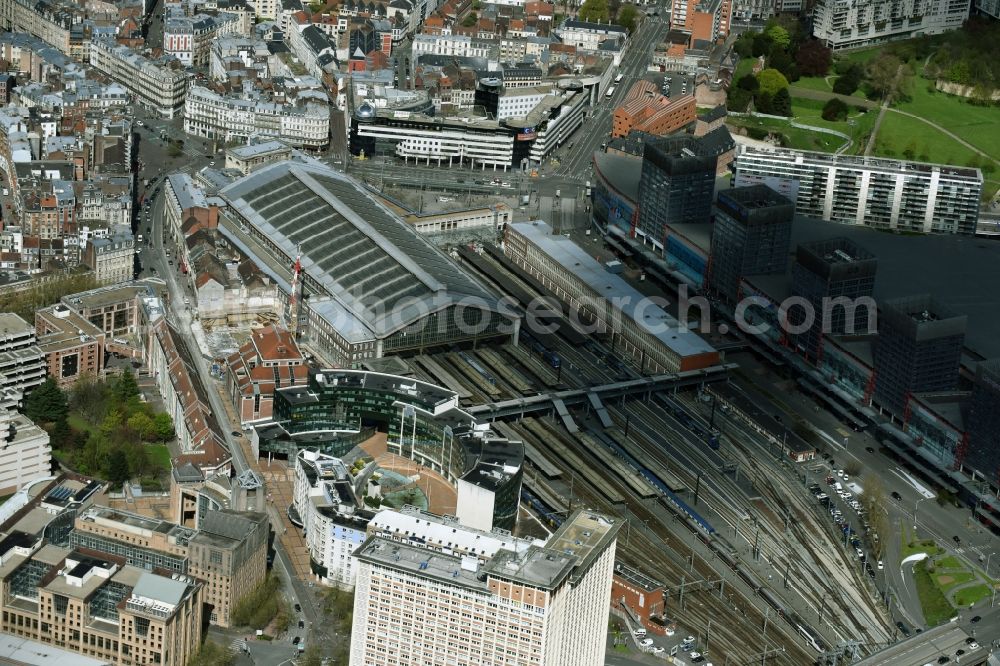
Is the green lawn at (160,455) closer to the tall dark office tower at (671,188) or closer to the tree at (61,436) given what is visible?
the tree at (61,436)

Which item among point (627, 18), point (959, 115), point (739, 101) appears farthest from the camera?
point (627, 18)

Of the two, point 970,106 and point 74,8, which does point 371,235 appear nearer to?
point 74,8

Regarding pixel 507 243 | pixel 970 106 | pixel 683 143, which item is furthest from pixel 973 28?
pixel 507 243

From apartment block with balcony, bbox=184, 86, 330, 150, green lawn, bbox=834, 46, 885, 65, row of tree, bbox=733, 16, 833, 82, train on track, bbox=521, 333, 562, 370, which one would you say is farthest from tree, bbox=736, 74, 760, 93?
train on track, bbox=521, 333, 562, 370

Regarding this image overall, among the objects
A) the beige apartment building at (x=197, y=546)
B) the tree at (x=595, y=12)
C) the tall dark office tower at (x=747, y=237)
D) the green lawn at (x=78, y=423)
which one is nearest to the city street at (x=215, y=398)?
the beige apartment building at (x=197, y=546)

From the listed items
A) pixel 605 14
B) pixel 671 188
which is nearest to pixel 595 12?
pixel 605 14

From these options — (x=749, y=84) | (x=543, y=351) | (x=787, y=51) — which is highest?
(x=787, y=51)

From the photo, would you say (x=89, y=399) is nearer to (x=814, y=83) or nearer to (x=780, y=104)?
(x=780, y=104)
